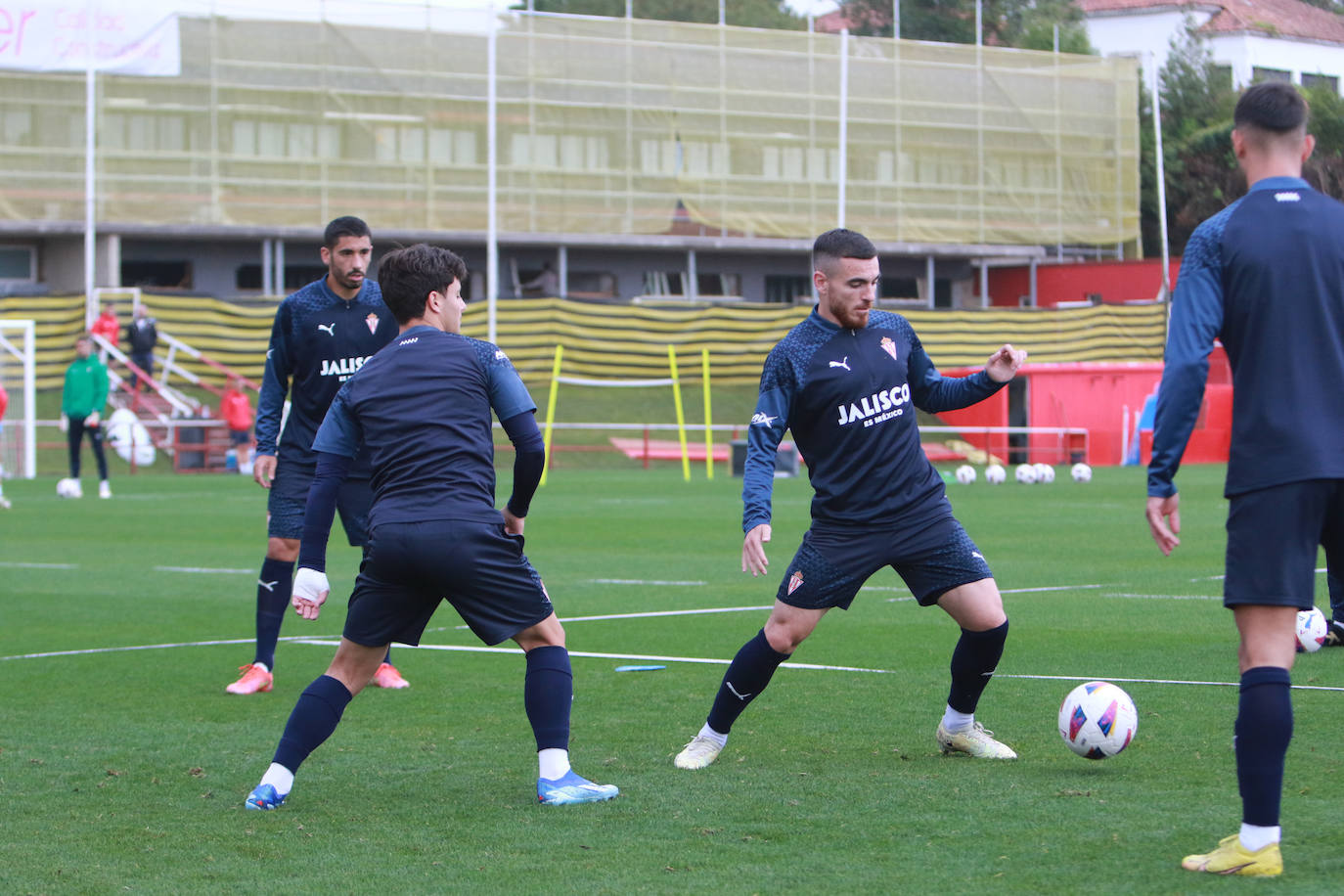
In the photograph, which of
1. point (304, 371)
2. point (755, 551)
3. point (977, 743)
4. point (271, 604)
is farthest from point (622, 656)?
point (755, 551)

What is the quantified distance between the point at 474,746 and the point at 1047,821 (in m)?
2.44

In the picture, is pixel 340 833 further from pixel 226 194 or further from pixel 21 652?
pixel 226 194

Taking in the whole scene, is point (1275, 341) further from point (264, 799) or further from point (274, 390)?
point (274, 390)

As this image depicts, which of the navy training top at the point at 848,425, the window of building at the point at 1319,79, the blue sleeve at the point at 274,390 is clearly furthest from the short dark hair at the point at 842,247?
the window of building at the point at 1319,79

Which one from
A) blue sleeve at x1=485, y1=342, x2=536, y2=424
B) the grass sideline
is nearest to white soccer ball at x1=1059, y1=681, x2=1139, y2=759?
the grass sideline

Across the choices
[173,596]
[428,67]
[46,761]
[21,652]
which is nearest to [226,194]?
[428,67]

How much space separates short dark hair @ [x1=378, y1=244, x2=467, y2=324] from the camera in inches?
223

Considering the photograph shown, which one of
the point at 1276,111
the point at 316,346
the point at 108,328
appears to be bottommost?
the point at 316,346

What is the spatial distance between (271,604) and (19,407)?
2747 cm

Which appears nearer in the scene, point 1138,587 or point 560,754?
point 560,754

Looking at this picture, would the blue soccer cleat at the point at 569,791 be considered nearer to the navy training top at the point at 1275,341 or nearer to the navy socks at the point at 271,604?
the navy training top at the point at 1275,341

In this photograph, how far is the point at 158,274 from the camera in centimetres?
4400

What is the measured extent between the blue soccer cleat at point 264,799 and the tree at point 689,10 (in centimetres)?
6265

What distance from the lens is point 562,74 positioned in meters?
46.2
